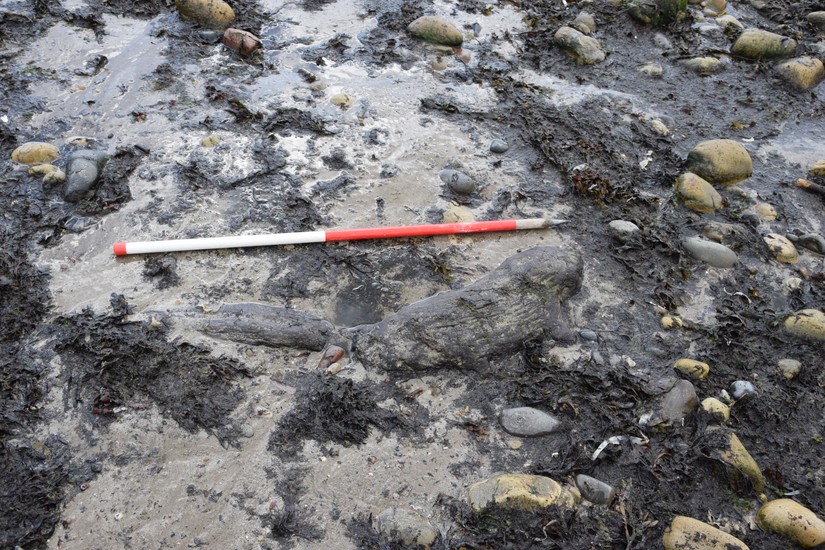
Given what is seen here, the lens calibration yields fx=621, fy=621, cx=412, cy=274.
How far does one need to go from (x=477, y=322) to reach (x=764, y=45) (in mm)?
5196

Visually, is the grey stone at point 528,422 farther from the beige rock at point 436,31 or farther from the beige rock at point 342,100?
the beige rock at point 436,31

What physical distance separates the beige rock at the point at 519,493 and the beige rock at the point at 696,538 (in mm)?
450

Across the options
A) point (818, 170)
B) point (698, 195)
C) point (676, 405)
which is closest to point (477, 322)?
point (676, 405)

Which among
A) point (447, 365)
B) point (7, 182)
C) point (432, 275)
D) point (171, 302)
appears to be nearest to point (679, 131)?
point (432, 275)

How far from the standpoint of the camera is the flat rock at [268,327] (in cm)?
350

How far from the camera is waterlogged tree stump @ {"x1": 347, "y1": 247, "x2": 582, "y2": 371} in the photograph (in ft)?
11.3

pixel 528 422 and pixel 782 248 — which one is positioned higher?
pixel 782 248

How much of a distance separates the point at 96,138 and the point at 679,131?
4.89 m

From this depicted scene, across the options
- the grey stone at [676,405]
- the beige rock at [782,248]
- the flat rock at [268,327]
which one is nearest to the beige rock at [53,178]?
the flat rock at [268,327]

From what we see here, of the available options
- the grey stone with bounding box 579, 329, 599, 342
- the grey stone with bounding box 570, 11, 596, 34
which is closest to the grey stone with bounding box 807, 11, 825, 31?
the grey stone with bounding box 570, 11, 596, 34

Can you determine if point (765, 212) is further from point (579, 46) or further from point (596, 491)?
point (596, 491)

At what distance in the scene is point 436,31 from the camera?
6125 millimetres

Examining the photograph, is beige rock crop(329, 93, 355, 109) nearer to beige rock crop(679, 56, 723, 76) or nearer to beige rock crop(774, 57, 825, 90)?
beige rock crop(679, 56, 723, 76)

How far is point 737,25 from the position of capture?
6992 millimetres
